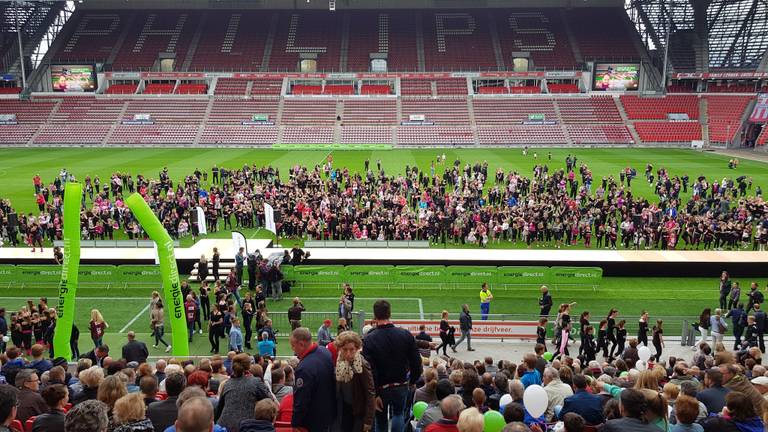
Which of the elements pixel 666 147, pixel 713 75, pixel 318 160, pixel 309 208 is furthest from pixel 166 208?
pixel 713 75

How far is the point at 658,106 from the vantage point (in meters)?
67.6

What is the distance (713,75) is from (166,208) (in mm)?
64863

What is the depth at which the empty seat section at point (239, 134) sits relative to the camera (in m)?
62.6

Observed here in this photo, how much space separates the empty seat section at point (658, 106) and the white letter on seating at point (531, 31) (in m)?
13.8

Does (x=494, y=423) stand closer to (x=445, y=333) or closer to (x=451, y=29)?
(x=445, y=333)

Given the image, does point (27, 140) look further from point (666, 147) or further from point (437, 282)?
point (666, 147)

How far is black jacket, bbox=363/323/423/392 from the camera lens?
6.24 meters

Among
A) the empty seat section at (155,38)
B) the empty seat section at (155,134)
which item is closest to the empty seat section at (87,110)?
the empty seat section at (155,134)

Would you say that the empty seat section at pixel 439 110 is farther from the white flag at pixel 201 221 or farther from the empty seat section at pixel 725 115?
the white flag at pixel 201 221

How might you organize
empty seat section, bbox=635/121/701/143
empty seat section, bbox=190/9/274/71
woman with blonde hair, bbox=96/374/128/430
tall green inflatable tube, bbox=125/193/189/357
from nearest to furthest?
woman with blonde hair, bbox=96/374/128/430, tall green inflatable tube, bbox=125/193/189/357, empty seat section, bbox=635/121/701/143, empty seat section, bbox=190/9/274/71

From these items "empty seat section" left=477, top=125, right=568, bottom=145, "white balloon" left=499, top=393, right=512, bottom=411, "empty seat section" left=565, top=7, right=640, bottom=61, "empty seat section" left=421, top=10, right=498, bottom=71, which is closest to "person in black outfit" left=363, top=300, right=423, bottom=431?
"white balloon" left=499, top=393, right=512, bottom=411

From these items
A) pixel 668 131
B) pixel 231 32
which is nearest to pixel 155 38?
pixel 231 32

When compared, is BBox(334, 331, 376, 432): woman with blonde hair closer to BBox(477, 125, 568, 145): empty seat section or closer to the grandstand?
the grandstand

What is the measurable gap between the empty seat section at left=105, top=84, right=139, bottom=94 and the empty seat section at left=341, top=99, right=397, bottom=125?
26.5 metres
